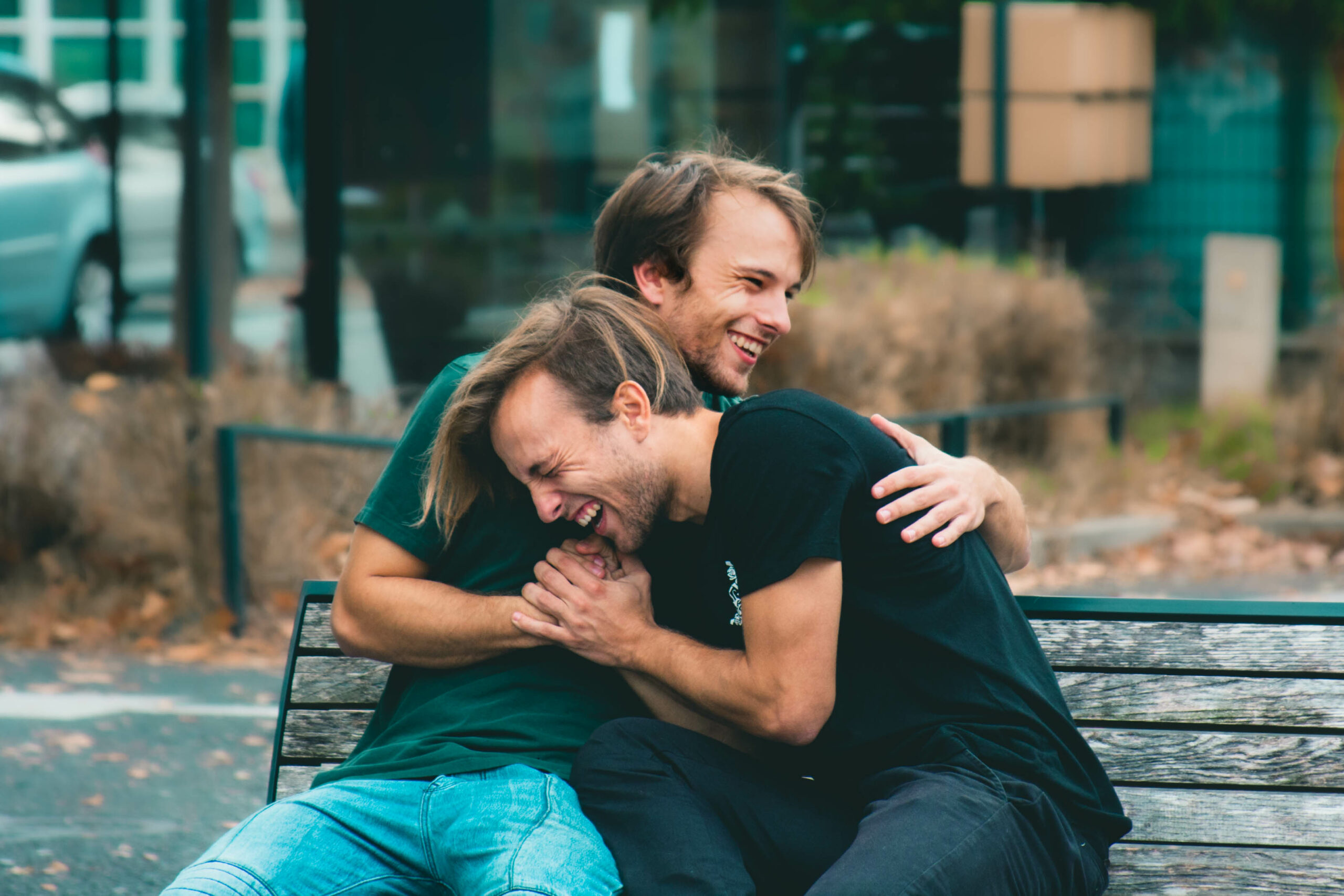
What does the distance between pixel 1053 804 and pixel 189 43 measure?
21.7ft

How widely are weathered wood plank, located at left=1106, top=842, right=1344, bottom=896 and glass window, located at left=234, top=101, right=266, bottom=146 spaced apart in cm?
716

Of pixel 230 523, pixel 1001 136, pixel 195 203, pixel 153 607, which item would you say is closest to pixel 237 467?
pixel 230 523

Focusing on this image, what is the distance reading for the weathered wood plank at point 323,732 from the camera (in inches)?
118

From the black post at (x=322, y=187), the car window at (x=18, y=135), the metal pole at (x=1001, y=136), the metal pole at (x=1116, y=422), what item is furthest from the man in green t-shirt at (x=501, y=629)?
the metal pole at (x=1001, y=136)

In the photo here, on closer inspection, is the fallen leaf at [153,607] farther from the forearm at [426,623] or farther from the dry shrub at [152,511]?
the forearm at [426,623]

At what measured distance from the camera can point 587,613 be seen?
247 cm

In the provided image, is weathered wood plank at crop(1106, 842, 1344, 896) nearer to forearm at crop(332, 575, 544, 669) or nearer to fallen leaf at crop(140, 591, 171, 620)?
forearm at crop(332, 575, 544, 669)

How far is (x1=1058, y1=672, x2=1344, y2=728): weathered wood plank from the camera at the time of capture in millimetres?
2740

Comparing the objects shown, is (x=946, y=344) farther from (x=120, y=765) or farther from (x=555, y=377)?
(x=555, y=377)

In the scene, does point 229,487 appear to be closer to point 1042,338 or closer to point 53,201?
point 53,201

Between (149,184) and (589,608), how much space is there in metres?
6.98

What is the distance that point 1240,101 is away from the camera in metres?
11.9

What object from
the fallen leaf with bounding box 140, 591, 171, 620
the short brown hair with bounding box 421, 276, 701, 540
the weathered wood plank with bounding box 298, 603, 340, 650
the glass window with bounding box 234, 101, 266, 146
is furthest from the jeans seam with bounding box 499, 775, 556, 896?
the glass window with bounding box 234, 101, 266, 146

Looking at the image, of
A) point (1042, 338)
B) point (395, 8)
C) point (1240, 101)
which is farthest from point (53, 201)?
point (1240, 101)
